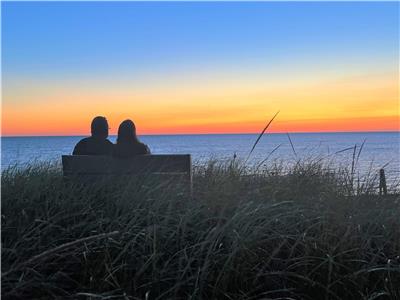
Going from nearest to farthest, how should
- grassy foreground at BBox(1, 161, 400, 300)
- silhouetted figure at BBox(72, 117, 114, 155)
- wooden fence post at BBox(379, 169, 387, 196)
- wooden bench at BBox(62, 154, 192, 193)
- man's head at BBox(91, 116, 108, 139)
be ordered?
grassy foreground at BBox(1, 161, 400, 300)
wooden fence post at BBox(379, 169, 387, 196)
wooden bench at BBox(62, 154, 192, 193)
silhouetted figure at BBox(72, 117, 114, 155)
man's head at BBox(91, 116, 108, 139)

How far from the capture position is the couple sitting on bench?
573 cm

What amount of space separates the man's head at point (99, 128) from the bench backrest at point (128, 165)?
150 centimetres

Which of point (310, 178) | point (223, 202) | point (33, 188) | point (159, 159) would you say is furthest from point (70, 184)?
point (310, 178)

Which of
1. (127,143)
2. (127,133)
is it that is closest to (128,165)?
(127,143)

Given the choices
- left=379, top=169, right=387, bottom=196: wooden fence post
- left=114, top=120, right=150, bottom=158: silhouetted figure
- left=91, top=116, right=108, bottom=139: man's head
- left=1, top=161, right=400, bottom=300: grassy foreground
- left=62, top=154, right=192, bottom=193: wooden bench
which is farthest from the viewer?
left=91, top=116, right=108, bottom=139: man's head

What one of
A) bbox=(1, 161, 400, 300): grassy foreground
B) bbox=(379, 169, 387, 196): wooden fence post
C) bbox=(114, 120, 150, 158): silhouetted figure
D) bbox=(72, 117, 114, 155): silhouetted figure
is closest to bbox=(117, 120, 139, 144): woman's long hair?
bbox=(114, 120, 150, 158): silhouetted figure

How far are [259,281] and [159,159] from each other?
242 centimetres

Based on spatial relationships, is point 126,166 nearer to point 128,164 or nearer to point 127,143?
point 128,164

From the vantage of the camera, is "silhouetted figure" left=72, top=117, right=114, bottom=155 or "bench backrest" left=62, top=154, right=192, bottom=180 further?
"silhouetted figure" left=72, top=117, right=114, bottom=155

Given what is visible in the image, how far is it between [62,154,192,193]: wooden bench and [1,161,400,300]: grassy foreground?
98 centimetres

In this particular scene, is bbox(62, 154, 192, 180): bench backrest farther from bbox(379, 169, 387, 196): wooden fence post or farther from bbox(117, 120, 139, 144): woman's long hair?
bbox(379, 169, 387, 196): wooden fence post

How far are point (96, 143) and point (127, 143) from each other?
100 centimetres

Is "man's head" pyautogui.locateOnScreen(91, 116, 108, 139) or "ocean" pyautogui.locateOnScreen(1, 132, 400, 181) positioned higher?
"man's head" pyautogui.locateOnScreen(91, 116, 108, 139)

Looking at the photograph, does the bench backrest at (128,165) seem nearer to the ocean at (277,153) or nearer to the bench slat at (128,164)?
the bench slat at (128,164)
